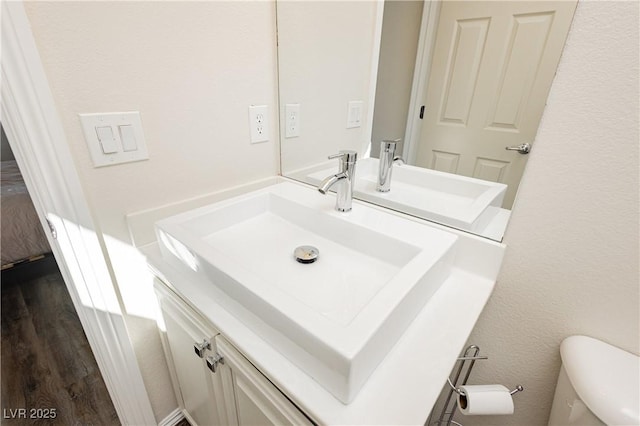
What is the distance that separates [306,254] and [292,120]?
594 mm

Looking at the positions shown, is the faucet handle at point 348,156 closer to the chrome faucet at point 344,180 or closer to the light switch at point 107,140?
the chrome faucet at point 344,180

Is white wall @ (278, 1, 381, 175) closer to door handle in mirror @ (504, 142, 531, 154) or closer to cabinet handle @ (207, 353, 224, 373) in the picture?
door handle in mirror @ (504, 142, 531, 154)

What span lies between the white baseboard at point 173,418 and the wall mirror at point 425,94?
1.06 meters

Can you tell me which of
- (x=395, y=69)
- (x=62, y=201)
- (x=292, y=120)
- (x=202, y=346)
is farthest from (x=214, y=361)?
A: (x=395, y=69)

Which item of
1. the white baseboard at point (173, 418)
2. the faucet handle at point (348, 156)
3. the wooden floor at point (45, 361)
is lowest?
the wooden floor at point (45, 361)

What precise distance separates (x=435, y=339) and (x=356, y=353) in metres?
0.25

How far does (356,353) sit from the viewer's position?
1.49 ft

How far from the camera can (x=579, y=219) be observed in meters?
0.65

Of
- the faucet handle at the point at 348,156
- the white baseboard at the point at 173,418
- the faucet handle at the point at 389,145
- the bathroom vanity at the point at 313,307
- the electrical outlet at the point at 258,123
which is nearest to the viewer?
the bathroom vanity at the point at 313,307

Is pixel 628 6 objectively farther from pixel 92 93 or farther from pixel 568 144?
pixel 92 93

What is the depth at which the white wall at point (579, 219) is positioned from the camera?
55 cm

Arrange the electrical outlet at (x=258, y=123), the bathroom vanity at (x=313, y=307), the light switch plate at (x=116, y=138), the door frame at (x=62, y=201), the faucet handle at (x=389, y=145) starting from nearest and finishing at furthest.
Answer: the bathroom vanity at (x=313, y=307), the door frame at (x=62, y=201), the light switch plate at (x=116, y=138), the faucet handle at (x=389, y=145), the electrical outlet at (x=258, y=123)

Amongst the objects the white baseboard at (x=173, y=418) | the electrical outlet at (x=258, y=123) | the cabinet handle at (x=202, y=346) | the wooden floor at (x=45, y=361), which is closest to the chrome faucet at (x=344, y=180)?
the electrical outlet at (x=258, y=123)

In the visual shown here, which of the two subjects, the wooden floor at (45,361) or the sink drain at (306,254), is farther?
the wooden floor at (45,361)
